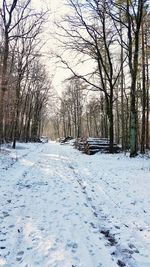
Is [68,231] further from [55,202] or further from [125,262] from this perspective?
[55,202]

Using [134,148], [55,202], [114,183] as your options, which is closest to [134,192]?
[114,183]

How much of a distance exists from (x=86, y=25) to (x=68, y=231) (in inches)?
802

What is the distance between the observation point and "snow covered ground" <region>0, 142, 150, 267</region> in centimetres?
474

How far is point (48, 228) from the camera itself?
19.7 ft

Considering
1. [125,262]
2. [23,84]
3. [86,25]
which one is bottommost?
[125,262]

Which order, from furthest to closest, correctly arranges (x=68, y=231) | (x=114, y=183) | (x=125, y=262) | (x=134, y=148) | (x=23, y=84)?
1. (x=23, y=84)
2. (x=134, y=148)
3. (x=114, y=183)
4. (x=68, y=231)
5. (x=125, y=262)

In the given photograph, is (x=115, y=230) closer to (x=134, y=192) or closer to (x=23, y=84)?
(x=134, y=192)

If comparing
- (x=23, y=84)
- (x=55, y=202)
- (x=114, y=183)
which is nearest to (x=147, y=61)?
(x=23, y=84)

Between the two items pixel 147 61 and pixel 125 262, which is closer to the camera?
pixel 125 262

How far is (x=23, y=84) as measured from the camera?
37.8m

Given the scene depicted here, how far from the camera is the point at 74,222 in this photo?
642 cm

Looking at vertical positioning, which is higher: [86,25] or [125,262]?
[86,25]

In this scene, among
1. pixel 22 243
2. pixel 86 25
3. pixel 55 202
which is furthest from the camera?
pixel 86 25

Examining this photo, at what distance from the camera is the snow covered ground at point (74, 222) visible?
15.5 feet
